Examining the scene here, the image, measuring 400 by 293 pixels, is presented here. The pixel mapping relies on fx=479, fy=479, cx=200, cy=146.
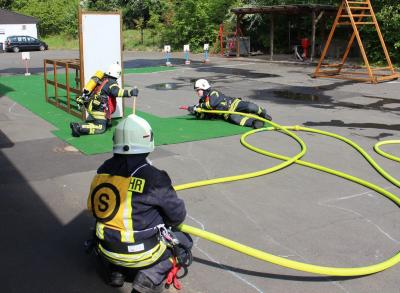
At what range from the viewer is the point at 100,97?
353 inches

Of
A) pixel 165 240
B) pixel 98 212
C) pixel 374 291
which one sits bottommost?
pixel 374 291

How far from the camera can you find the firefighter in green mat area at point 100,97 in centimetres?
887

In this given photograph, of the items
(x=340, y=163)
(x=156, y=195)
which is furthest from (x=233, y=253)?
(x=340, y=163)

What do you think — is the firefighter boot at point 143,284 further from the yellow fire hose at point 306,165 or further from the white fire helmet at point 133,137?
the white fire helmet at point 133,137

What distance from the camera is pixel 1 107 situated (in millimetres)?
11953

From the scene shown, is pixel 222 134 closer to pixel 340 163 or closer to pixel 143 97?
pixel 340 163

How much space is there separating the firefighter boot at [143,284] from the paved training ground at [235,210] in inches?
12.8

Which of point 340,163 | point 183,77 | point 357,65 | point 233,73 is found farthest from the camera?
point 357,65

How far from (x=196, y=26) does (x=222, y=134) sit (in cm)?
2621

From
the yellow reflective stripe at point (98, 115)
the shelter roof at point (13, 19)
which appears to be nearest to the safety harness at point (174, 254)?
the yellow reflective stripe at point (98, 115)

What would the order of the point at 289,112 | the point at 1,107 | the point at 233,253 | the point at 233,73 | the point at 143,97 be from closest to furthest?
the point at 233,253 → the point at 289,112 → the point at 1,107 → the point at 143,97 → the point at 233,73

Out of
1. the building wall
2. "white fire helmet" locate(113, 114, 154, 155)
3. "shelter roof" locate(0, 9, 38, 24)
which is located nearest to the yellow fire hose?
"white fire helmet" locate(113, 114, 154, 155)

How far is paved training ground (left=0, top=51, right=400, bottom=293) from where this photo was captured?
12.9ft

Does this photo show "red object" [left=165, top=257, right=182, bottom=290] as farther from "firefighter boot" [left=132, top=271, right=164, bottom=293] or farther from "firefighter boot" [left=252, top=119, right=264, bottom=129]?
"firefighter boot" [left=252, top=119, right=264, bottom=129]
